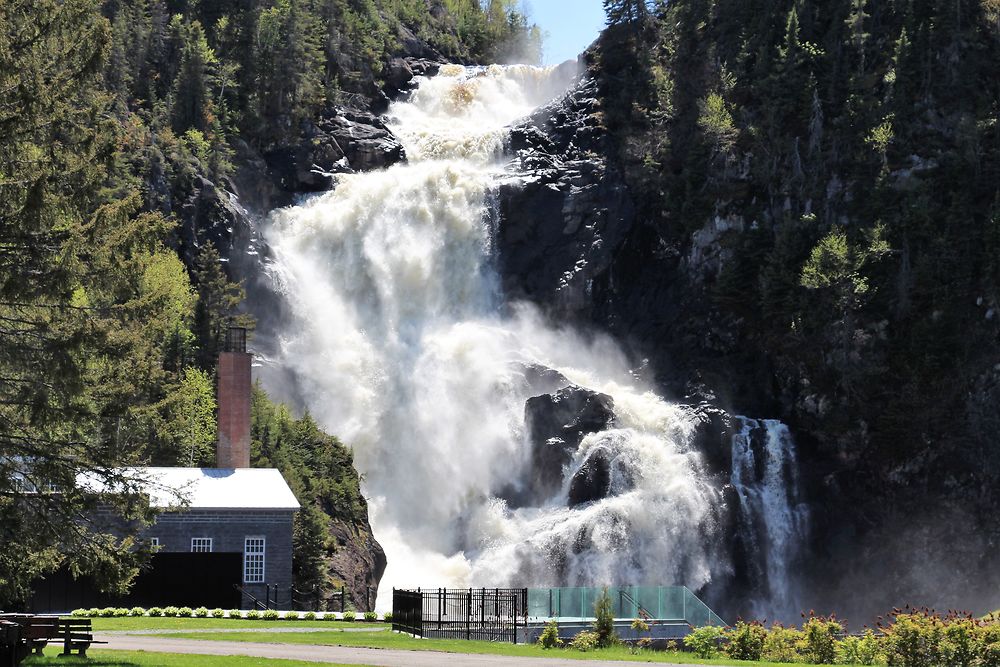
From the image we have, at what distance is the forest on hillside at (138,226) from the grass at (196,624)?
3.29 meters

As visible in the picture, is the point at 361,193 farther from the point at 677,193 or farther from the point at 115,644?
the point at 115,644

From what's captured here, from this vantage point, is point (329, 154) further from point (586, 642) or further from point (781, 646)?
point (781, 646)

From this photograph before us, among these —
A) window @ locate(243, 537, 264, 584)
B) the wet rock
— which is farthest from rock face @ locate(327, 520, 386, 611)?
Result: the wet rock

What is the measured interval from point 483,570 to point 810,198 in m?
29.0

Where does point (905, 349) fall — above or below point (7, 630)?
above

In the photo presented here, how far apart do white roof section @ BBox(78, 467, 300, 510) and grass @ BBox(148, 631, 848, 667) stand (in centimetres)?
1458

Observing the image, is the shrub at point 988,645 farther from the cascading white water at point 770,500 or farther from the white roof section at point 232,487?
the cascading white water at point 770,500

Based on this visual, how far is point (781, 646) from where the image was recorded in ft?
115

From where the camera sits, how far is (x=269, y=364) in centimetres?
7812

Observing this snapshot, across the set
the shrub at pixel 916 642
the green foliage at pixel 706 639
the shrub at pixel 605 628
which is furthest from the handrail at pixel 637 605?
the shrub at pixel 916 642

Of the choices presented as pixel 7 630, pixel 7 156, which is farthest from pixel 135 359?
pixel 7 630

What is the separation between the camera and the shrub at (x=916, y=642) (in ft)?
107

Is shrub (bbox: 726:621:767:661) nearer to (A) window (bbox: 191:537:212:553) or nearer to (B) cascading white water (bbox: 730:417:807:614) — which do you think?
(A) window (bbox: 191:537:212:553)

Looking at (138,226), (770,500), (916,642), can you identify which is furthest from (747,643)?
(770,500)
